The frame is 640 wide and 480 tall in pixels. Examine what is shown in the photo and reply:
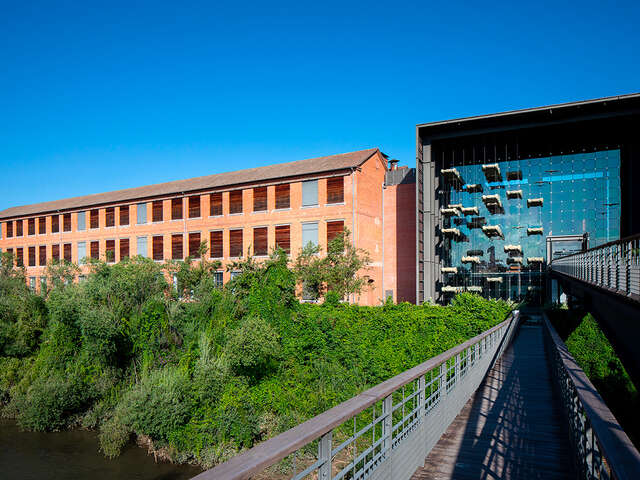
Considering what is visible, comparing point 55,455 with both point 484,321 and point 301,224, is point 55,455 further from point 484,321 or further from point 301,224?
point 301,224

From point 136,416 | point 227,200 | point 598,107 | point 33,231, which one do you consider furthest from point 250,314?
point 33,231

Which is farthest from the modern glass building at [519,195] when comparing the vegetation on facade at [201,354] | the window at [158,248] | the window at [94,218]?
the window at [94,218]

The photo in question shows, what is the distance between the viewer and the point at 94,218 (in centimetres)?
4016

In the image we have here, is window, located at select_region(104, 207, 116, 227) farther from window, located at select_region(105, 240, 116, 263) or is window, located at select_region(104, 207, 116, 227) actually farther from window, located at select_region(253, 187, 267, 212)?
window, located at select_region(253, 187, 267, 212)

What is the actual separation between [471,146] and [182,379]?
2435cm

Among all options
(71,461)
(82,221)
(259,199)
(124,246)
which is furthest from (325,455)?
(82,221)

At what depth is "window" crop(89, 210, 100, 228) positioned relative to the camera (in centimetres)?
3988

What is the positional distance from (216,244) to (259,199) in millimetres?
5153

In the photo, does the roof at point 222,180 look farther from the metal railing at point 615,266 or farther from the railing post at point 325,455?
the railing post at point 325,455

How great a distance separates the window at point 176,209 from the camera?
35.2 m

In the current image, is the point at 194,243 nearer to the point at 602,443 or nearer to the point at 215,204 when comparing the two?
the point at 215,204

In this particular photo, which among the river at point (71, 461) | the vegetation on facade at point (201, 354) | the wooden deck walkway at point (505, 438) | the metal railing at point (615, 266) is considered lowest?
the river at point (71, 461)

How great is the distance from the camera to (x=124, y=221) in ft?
126

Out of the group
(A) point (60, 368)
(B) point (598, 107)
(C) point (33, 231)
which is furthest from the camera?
(C) point (33, 231)
